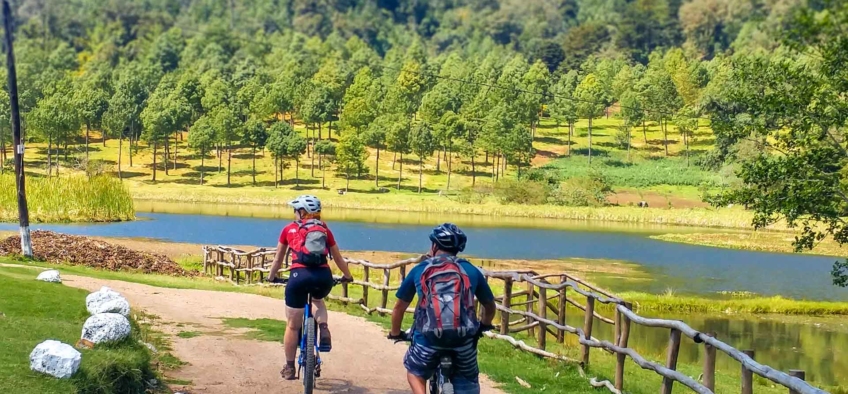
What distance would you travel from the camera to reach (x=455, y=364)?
7.61 meters

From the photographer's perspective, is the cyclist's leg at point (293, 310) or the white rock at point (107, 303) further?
the white rock at point (107, 303)

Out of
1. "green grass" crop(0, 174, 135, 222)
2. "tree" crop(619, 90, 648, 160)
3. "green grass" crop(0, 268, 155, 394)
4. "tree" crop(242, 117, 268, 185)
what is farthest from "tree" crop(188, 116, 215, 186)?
"green grass" crop(0, 268, 155, 394)

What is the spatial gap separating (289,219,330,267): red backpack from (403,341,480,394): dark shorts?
104 inches

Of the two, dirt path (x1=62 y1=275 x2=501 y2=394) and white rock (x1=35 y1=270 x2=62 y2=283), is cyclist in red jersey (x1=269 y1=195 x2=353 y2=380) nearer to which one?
dirt path (x1=62 y1=275 x2=501 y2=394)

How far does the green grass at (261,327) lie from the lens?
14485mm

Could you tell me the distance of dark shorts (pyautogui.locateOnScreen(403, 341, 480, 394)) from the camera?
24.8ft

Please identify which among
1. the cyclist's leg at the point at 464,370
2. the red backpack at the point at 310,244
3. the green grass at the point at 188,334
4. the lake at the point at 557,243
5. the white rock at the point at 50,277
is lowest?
the lake at the point at 557,243

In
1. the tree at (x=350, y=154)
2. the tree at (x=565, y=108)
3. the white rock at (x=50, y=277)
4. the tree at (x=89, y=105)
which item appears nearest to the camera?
the white rock at (x=50, y=277)

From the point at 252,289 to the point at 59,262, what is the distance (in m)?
6.85

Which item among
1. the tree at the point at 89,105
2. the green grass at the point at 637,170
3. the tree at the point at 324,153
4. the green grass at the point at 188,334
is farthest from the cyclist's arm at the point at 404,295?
the tree at the point at 89,105

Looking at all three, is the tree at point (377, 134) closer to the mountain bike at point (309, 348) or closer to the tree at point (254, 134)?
the tree at point (254, 134)

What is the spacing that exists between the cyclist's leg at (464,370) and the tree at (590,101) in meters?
101

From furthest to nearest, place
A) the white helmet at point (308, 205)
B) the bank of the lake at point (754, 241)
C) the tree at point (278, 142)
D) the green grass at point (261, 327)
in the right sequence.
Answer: the tree at point (278, 142), the bank of the lake at point (754, 241), the green grass at point (261, 327), the white helmet at point (308, 205)

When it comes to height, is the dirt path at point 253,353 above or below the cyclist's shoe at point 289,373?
below
